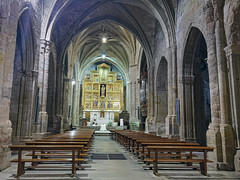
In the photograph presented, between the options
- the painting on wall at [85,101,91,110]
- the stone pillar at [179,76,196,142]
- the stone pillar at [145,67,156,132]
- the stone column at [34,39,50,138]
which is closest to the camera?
the stone pillar at [179,76,196,142]

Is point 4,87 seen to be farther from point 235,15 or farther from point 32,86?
point 235,15

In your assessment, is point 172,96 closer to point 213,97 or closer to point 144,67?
point 213,97

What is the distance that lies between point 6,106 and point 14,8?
9.82ft

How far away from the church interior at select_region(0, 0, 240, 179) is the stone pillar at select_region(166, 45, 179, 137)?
57mm

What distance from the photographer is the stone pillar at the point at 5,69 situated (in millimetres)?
5700

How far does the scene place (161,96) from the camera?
17.0 meters

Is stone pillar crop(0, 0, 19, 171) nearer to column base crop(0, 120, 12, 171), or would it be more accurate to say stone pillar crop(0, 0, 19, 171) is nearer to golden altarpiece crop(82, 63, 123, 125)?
column base crop(0, 120, 12, 171)

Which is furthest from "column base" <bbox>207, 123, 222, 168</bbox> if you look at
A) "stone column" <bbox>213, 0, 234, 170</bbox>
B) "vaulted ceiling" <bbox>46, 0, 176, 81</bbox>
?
"vaulted ceiling" <bbox>46, 0, 176, 81</bbox>

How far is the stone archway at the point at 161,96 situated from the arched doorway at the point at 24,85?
31.4ft

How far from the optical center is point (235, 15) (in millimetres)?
6461

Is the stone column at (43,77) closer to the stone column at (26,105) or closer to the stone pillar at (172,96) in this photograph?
the stone column at (26,105)

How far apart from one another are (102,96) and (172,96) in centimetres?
2202

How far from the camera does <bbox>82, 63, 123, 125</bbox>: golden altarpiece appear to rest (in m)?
32.3

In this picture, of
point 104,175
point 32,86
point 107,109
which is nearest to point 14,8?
point 32,86
